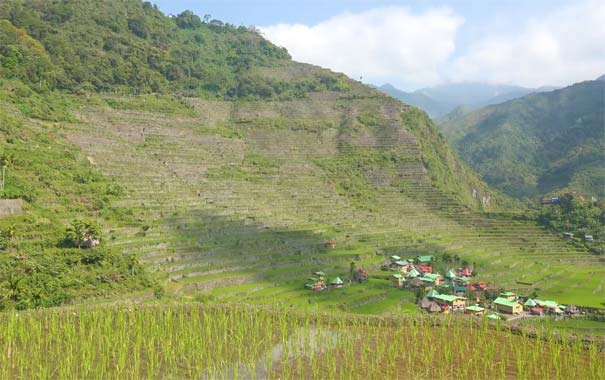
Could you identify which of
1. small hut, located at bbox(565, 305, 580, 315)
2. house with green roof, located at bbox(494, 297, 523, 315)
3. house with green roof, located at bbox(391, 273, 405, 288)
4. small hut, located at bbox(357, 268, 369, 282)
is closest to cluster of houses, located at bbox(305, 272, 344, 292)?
small hut, located at bbox(357, 268, 369, 282)

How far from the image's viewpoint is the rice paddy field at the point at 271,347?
9.78 metres

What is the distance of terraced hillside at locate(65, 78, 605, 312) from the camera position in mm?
24312

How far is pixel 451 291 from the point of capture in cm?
2759

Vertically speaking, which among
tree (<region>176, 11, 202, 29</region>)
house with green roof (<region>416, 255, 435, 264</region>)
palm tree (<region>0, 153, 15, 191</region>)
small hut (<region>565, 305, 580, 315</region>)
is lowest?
small hut (<region>565, 305, 580, 315</region>)

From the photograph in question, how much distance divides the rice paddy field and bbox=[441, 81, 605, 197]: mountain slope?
70.2 metres

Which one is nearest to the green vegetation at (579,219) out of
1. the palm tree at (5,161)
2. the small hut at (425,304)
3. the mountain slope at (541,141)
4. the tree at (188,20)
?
the small hut at (425,304)

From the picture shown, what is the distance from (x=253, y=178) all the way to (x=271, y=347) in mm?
29290

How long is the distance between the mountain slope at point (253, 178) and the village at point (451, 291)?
2.80 ft

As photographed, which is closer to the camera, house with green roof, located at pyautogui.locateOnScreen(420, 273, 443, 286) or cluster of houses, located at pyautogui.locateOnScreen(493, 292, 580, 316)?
cluster of houses, located at pyautogui.locateOnScreen(493, 292, 580, 316)

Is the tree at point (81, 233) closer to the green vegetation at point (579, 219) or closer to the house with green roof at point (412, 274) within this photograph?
the house with green roof at point (412, 274)

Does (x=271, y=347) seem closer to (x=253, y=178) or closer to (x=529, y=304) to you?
(x=529, y=304)

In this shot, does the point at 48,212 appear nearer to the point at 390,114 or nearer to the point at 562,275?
the point at 562,275

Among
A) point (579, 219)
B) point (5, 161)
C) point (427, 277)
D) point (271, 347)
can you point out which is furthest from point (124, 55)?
point (271, 347)

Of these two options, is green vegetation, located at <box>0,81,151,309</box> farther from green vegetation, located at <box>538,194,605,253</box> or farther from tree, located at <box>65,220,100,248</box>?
green vegetation, located at <box>538,194,605,253</box>
